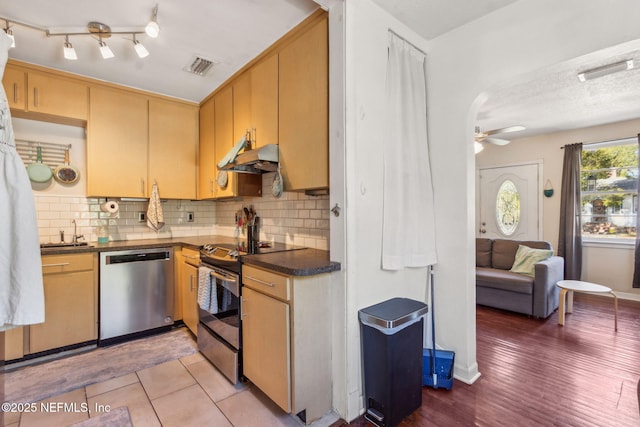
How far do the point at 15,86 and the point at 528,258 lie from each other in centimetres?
572

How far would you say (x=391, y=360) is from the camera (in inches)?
65.9

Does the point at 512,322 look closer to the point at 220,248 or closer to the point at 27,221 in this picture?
the point at 220,248

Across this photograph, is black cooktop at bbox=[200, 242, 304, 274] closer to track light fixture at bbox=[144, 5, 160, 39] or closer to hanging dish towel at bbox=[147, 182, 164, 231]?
hanging dish towel at bbox=[147, 182, 164, 231]

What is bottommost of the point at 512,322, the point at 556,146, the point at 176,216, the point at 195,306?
the point at 512,322

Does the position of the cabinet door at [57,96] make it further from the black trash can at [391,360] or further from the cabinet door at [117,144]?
the black trash can at [391,360]

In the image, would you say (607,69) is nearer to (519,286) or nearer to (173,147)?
(519,286)

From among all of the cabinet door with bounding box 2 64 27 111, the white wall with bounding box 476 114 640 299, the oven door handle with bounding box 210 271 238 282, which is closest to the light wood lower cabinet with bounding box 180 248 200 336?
the oven door handle with bounding box 210 271 238 282

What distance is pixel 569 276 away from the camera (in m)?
4.58

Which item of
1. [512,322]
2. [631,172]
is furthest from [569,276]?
[512,322]

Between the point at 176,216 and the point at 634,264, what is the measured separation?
20.3 feet

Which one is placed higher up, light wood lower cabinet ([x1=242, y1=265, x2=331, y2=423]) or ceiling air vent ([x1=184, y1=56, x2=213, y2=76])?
ceiling air vent ([x1=184, y1=56, x2=213, y2=76])

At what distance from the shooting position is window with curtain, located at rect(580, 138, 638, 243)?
4.35 metres

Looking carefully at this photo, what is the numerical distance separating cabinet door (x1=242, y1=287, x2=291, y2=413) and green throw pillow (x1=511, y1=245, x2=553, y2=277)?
344 cm

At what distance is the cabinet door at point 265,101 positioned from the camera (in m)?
2.39
